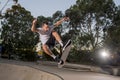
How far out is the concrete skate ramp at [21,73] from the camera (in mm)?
11443

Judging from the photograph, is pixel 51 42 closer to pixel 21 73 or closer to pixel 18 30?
pixel 21 73

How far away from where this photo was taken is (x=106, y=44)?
46031 mm

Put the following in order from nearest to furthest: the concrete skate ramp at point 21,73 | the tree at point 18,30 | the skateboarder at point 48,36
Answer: the concrete skate ramp at point 21,73, the skateboarder at point 48,36, the tree at point 18,30

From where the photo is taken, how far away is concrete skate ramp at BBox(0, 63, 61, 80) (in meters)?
11.4

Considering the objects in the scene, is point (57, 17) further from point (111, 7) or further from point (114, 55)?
point (114, 55)

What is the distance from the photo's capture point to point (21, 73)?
43.5ft

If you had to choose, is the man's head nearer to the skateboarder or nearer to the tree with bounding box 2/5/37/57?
the skateboarder

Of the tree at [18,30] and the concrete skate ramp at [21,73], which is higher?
the tree at [18,30]

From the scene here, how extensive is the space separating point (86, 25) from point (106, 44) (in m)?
5.17

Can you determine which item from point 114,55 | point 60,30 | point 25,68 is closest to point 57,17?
point 60,30

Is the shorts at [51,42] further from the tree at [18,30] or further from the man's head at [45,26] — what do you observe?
the tree at [18,30]

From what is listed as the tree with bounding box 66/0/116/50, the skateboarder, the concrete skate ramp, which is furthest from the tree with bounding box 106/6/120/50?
the skateboarder

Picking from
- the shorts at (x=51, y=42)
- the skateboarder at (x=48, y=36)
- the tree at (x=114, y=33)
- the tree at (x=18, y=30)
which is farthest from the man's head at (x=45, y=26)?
the tree at (x=18, y=30)

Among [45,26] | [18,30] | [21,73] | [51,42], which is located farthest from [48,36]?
[18,30]
